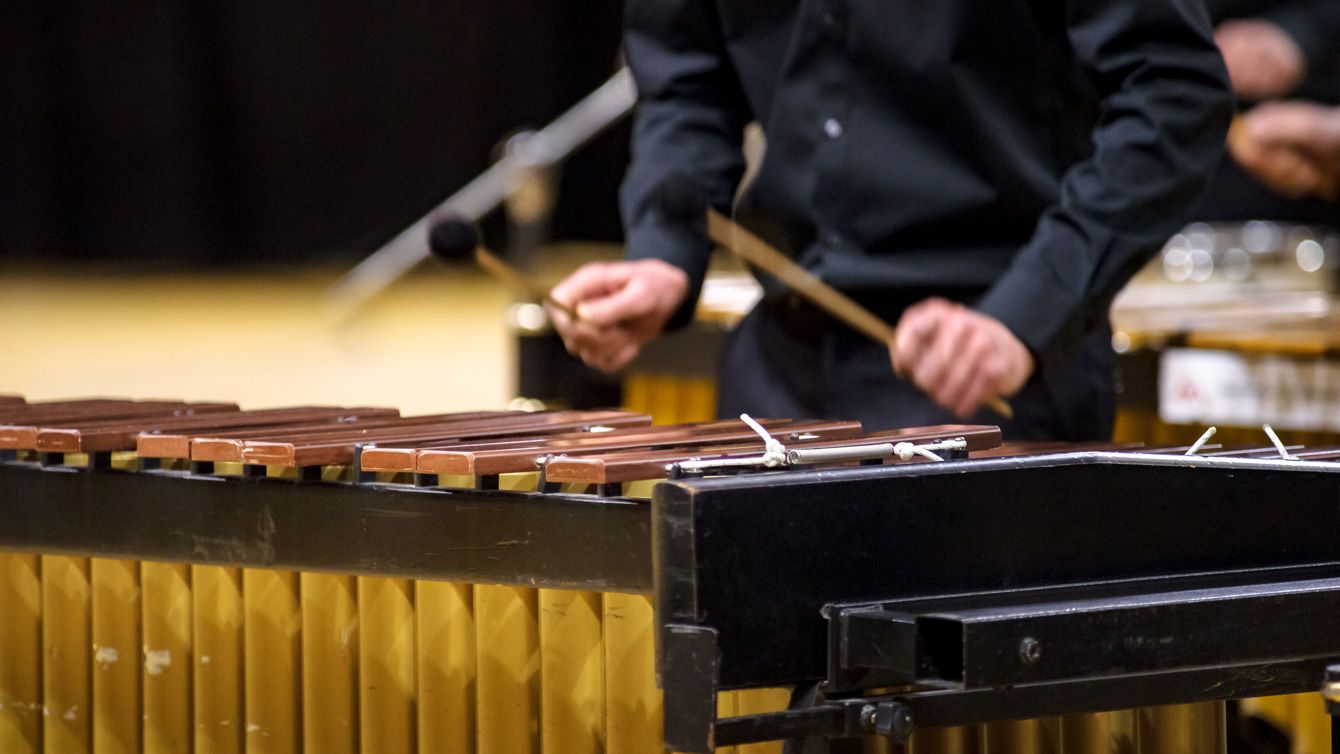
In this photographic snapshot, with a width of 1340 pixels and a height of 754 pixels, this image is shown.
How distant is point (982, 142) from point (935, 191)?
79 millimetres

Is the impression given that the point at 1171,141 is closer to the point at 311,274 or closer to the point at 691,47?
the point at 691,47

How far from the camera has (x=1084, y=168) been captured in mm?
2074

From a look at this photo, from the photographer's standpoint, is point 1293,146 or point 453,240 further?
point 1293,146

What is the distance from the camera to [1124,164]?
2.04 metres

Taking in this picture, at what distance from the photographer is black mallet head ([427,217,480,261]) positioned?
217 cm

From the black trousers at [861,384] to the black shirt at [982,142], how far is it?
0.08 meters

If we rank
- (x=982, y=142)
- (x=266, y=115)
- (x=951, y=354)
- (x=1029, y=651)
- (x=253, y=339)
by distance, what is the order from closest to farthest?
1. (x=1029, y=651)
2. (x=951, y=354)
3. (x=982, y=142)
4. (x=253, y=339)
5. (x=266, y=115)

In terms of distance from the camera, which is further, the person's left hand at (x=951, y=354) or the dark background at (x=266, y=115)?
the dark background at (x=266, y=115)

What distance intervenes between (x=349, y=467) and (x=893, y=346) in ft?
2.04

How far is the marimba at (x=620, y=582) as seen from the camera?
1.41 meters

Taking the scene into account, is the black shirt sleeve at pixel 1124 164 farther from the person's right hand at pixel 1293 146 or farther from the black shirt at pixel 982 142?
the person's right hand at pixel 1293 146

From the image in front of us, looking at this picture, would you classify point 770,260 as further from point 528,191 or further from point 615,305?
point 528,191

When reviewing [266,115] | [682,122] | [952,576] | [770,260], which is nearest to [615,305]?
[770,260]

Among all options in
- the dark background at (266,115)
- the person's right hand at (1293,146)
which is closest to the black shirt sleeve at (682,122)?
the person's right hand at (1293,146)
